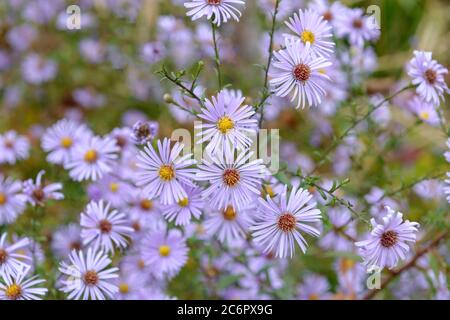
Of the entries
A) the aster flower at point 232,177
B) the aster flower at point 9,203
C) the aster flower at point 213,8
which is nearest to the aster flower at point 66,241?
the aster flower at point 9,203

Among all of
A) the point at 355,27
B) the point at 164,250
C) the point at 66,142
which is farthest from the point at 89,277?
the point at 355,27

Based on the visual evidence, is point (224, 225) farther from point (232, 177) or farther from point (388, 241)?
point (388, 241)

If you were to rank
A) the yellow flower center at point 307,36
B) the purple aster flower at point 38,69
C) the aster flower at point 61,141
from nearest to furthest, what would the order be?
the yellow flower center at point 307,36
the aster flower at point 61,141
the purple aster flower at point 38,69

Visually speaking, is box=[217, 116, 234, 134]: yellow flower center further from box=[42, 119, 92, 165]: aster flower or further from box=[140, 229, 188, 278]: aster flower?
box=[42, 119, 92, 165]: aster flower

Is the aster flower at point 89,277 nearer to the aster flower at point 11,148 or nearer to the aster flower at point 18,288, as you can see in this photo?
the aster flower at point 18,288

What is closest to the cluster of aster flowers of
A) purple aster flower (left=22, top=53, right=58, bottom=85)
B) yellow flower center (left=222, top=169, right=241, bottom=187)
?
yellow flower center (left=222, top=169, right=241, bottom=187)

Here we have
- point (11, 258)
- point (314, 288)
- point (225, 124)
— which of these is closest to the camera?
point (225, 124)

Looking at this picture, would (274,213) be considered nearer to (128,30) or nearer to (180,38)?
(180,38)
